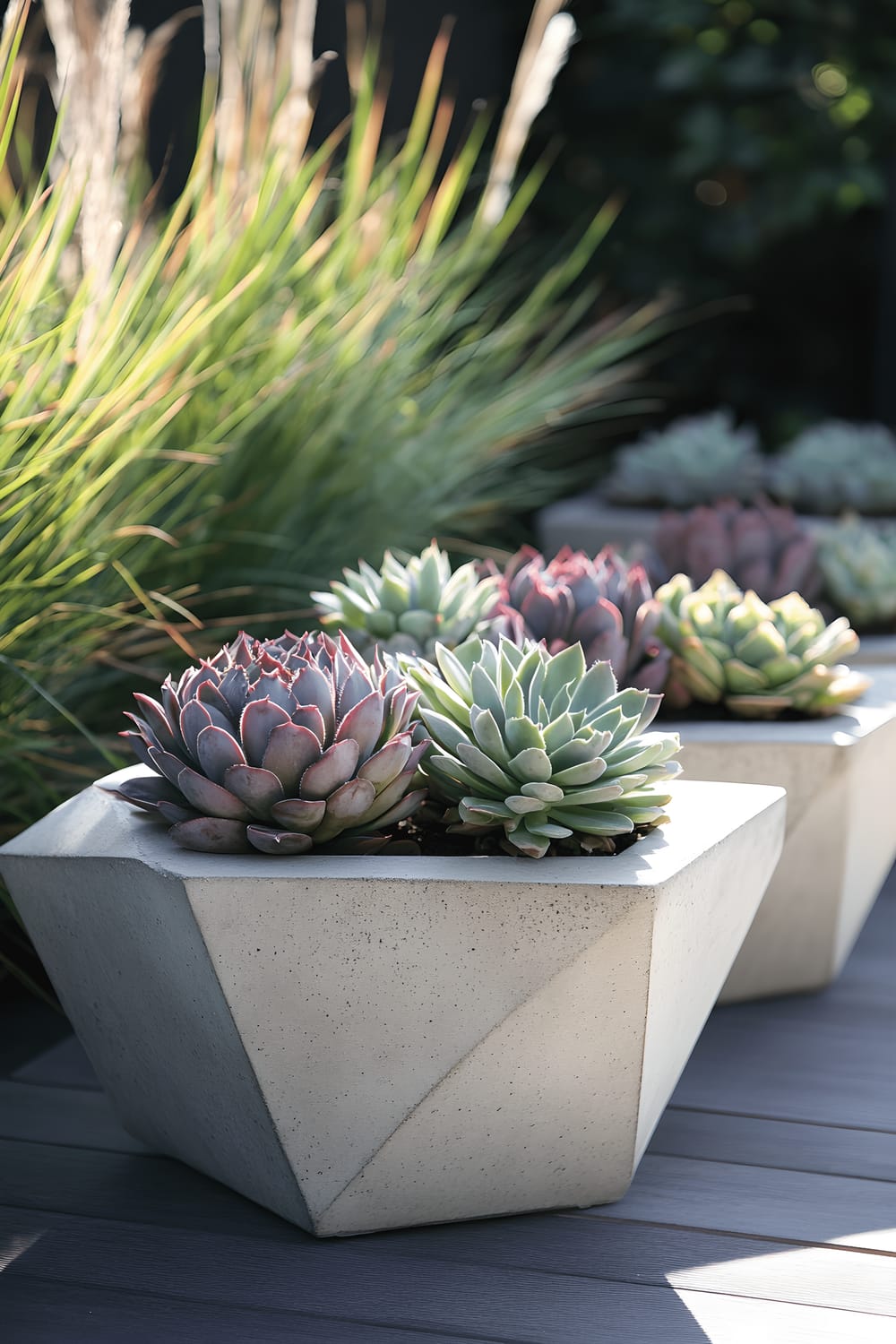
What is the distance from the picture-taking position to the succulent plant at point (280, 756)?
1.16 metres

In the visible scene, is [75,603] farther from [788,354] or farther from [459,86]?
[788,354]

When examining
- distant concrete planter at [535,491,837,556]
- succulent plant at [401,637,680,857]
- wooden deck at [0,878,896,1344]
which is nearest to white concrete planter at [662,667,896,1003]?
wooden deck at [0,878,896,1344]

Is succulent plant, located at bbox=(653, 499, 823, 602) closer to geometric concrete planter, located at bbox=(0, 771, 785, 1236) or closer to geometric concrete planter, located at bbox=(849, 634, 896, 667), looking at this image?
geometric concrete planter, located at bbox=(849, 634, 896, 667)

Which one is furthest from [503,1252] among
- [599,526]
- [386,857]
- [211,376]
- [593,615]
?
[599,526]

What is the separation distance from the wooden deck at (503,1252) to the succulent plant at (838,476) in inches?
69.6

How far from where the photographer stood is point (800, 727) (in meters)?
1.69

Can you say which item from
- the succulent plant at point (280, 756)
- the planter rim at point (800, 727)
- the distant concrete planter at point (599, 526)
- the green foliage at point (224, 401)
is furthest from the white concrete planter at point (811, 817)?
the distant concrete planter at point (599, 526)

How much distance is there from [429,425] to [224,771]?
3.76ft

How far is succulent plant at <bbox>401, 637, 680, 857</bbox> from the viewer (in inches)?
46.7

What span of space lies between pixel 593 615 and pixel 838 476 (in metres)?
1.64

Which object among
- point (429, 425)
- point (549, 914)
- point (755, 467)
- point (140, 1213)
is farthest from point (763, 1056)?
point (755, 467)

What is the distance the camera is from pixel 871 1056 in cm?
161

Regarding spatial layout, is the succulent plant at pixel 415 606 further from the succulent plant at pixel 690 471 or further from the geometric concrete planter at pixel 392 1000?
the succulent plant at pixel 690 471

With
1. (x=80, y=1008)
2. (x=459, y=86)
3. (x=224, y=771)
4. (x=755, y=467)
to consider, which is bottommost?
(x=80, y=1008)
